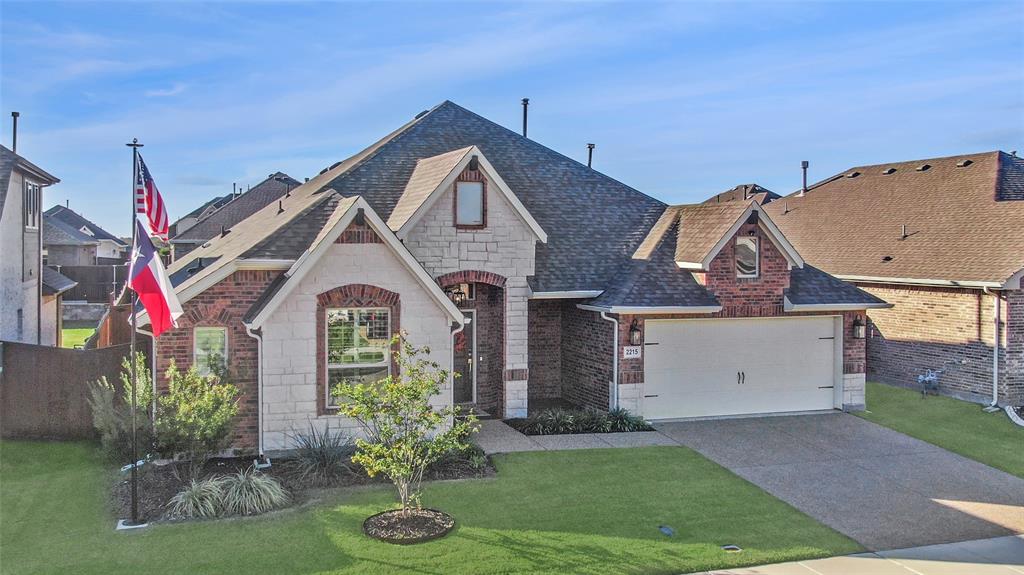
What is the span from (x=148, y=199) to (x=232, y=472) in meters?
4.51

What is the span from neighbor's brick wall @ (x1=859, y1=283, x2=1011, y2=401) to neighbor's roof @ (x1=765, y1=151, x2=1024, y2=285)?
0.61 m

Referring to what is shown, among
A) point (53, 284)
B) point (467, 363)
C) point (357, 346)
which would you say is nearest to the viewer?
point (357, 346)

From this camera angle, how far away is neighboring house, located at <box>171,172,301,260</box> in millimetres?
34812

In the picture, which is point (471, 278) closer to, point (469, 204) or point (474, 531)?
point (469, 204)

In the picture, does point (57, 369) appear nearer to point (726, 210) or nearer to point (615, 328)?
point (615, 328)

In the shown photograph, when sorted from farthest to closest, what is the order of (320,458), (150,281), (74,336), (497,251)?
(74,336) → (497,251) → (320,458) → (150,281)

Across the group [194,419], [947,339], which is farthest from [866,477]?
[194,419]

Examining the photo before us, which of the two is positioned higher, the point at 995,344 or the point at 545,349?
the point at 995,344

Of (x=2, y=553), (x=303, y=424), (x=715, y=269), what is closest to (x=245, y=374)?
(x=303, y=424)

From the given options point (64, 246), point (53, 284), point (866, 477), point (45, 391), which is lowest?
point (866, 477)

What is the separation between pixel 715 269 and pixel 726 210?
1.50 m

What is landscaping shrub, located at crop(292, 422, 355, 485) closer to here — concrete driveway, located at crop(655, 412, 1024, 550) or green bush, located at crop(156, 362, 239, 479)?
green bush, located at crop(156, 362, 239, 479)

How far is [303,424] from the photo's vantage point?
13.7 meters

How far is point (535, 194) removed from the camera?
20.3 meters
